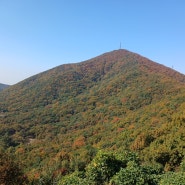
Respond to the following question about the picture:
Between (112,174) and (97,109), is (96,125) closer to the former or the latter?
(97,109)

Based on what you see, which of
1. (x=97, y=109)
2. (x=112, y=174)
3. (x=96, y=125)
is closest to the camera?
(x=112, y=174)

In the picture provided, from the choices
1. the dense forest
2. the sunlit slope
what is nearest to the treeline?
the dense forest

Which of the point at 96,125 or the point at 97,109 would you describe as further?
the point at 97,109

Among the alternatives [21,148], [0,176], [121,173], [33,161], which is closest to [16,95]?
[21,148]

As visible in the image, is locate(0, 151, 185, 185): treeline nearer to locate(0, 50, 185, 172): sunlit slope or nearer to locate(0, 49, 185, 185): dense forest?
locate(0, 49, 185, 185): dense forest

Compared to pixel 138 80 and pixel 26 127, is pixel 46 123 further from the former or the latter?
pixel 138 80

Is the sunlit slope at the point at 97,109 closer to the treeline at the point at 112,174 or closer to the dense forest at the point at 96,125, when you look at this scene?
the dense forest at the point at 96,125

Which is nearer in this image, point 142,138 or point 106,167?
point 106,167

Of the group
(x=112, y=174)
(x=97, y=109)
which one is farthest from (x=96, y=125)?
(x=112, y=174)

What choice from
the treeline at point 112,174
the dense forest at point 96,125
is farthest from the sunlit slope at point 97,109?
the treeline at point 112,174
